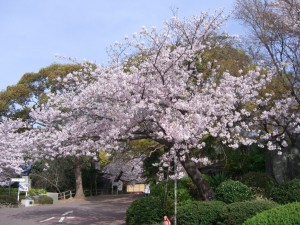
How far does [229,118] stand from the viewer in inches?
531

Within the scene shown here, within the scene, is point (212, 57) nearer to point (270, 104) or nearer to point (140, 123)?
point (270, 104)

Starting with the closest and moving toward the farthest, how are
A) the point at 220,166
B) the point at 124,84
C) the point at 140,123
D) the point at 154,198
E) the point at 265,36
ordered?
the point at 124,84 → the point at 140,123 → the point at 154,198 → the point at 265,36 → the point at 220,166

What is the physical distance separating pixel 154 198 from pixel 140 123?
3.17 m

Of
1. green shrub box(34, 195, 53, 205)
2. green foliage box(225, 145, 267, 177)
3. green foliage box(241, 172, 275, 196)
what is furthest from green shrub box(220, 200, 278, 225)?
green shrub box(34, 195, 53, 205)

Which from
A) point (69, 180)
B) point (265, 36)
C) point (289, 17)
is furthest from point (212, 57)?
point (69, 180)

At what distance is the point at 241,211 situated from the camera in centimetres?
1138

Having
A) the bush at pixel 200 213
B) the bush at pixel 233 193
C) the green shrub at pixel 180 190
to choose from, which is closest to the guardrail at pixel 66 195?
the green shrub at pixel 180 190

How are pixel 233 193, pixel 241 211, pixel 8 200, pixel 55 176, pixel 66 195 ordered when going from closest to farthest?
pixel 241 211, pixel 233 193, pixel 8 200, pixel 66 195, pixel 55 176

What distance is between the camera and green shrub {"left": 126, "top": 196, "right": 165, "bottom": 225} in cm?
1467

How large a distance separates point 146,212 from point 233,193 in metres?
3.17

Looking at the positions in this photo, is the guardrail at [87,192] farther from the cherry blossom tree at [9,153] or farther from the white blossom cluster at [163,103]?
the white blossom cluster at [163,103]

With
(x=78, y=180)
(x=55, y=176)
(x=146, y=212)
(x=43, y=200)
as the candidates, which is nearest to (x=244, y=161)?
(x=146, y=212)

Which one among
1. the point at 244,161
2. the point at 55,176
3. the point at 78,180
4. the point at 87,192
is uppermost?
the point at 55,176

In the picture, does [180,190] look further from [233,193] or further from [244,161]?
[244,161]
